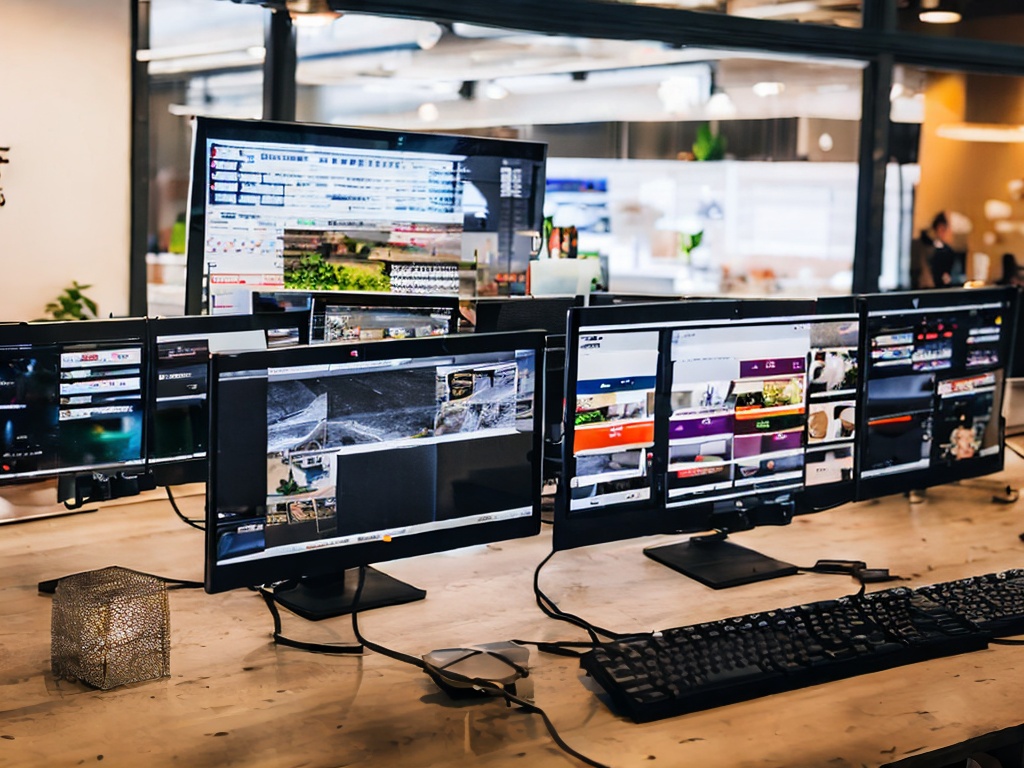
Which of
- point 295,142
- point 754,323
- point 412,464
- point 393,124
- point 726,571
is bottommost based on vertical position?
point 726,571

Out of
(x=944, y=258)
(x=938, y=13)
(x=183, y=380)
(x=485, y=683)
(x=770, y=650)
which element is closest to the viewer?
(x=485, y=683)

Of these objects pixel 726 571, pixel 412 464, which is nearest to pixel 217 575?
pixel 412 464

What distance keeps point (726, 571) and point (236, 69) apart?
9.37 ft

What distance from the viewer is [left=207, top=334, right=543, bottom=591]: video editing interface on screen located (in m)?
1.58

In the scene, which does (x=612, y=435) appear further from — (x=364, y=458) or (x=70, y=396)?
(x=70, y=396)

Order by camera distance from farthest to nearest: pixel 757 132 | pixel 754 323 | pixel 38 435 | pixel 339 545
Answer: pixel 757 132 < pixel 754 323 < pixel 38 435 < pixel 339 545

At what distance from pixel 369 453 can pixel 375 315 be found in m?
0.44

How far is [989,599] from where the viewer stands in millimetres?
1875

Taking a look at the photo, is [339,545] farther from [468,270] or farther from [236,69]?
[236,69]

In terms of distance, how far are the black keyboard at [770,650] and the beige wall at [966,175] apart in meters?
3.59

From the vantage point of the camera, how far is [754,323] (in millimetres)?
2031

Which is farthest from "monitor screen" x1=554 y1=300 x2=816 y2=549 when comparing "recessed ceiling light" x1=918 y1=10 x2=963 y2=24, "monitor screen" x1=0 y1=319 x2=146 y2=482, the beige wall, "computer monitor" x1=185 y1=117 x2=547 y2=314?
the beige wall

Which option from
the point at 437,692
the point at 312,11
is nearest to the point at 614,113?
the point at 312,11

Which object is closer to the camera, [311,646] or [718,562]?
[311,646]
